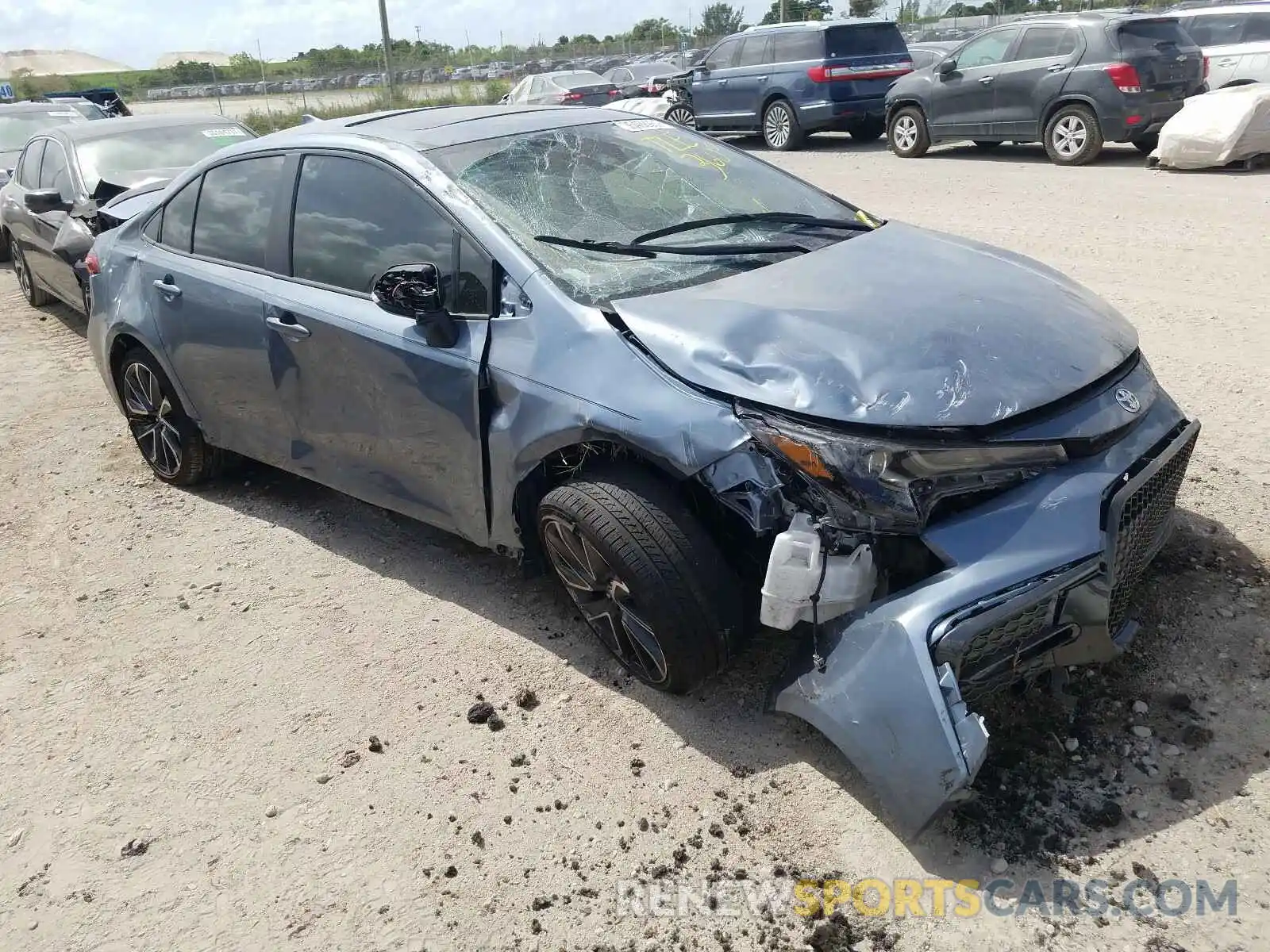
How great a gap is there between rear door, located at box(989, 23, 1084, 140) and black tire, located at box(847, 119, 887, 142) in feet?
10.3

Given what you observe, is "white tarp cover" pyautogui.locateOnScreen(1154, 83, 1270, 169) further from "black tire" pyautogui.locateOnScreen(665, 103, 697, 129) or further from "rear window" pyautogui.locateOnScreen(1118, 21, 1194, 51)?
"black tire" pyautogui.locateOnScreen(665, 103, 697, 129)

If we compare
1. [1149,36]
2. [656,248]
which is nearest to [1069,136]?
[1149,36]

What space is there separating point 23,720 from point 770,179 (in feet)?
11.2

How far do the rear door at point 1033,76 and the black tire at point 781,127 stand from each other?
12.6 feet

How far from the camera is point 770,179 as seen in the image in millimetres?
4219

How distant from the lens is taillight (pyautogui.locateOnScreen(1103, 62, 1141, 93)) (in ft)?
37.9

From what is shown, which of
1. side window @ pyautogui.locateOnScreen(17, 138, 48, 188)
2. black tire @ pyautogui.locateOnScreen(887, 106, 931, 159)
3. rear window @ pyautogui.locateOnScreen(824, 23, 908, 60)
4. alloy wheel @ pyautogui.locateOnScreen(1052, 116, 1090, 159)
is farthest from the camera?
rear window @ pyautogui.locateOnScreen(824, 23, 908, 60)

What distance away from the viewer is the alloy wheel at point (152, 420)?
496 cm

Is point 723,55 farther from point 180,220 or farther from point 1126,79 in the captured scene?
point 180,220

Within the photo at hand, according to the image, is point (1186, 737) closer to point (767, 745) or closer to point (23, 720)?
point (767, 745)

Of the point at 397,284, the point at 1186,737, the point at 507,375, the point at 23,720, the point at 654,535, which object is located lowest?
the point at 23,720

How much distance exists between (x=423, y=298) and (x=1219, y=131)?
34.7ft

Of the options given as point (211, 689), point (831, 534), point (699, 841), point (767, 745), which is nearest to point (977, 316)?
point (831, 534)

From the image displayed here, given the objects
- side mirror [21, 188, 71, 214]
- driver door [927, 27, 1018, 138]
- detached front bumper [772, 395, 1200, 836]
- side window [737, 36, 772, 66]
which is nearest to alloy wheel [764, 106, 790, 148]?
side window [737, 36, 772, 66]
